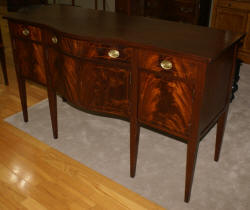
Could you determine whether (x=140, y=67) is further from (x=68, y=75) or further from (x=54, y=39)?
(x=54, y=39)

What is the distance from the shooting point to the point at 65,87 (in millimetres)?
2174

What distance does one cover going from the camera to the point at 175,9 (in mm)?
4258

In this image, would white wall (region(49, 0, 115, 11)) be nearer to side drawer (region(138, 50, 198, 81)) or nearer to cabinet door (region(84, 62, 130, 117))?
cabinet door (region(84, 62, 130, 117))

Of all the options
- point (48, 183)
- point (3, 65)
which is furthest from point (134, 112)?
point (3, 65)

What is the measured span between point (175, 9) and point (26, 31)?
253 cm

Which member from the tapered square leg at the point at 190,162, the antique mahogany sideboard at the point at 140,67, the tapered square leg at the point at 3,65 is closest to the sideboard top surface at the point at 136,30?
the antique mahogany sideboard at the point at 140,67

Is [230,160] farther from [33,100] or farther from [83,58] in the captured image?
[33,100]

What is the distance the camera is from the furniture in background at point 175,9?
13.2 ft

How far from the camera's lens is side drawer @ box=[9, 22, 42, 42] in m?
2.24

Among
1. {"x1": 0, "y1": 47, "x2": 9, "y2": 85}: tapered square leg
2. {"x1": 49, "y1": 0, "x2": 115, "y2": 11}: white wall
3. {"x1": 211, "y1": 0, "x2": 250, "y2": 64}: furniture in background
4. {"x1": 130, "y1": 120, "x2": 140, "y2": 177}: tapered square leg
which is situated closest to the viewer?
{"x1": 130, "y1": 120, "x2": 140, "y2": 177}: tapered square leg

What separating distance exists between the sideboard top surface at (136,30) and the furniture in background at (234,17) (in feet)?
7.13

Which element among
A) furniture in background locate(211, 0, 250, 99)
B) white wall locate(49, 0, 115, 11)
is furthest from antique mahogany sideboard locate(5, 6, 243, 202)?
white wall locate(49, 0, 115, 11)

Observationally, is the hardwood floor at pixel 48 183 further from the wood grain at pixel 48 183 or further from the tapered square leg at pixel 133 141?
the tapered square leg at pixel 133 141

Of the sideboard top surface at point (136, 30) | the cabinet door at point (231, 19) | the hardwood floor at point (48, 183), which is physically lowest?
the hardwood floor at point (48, 183)
